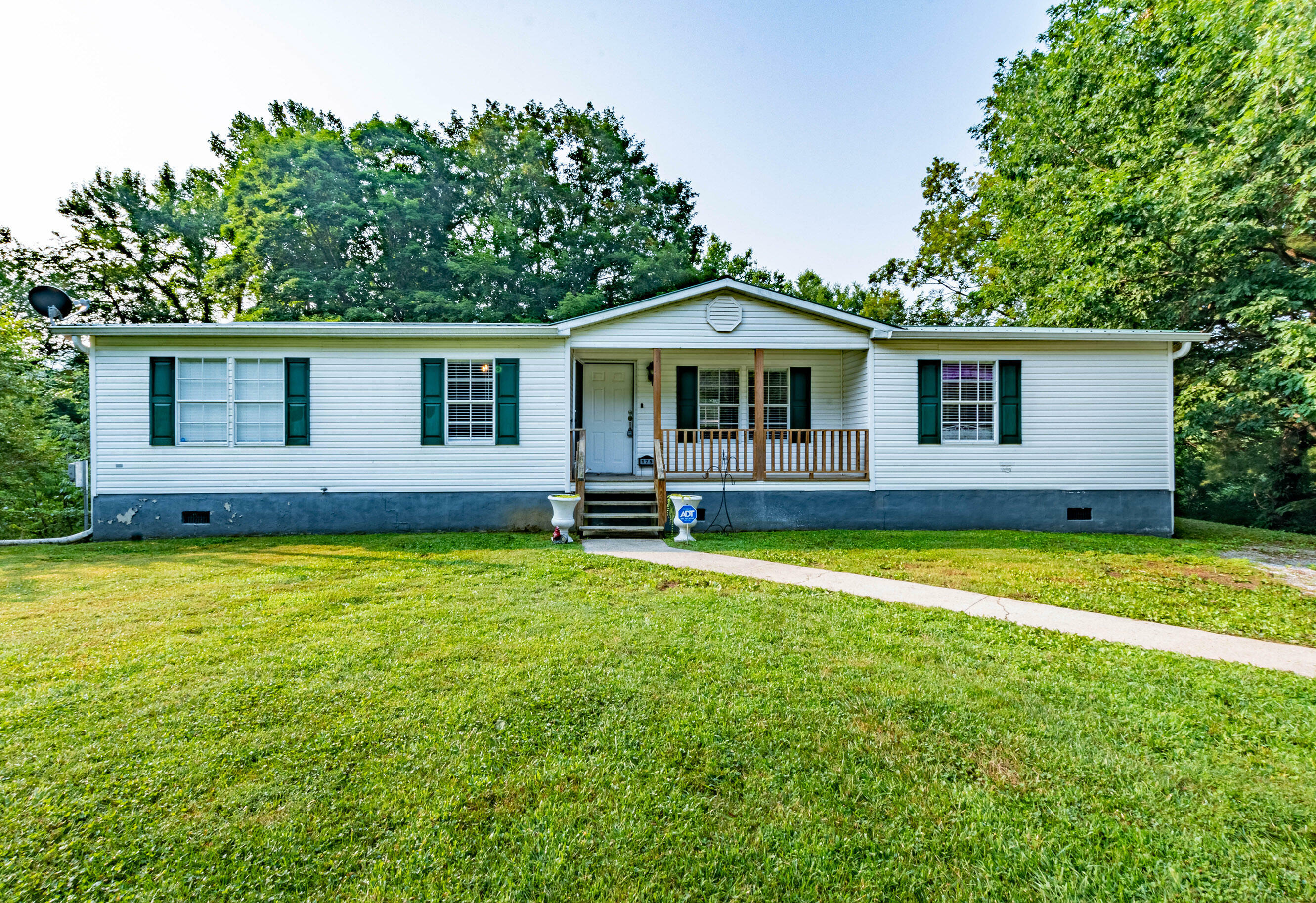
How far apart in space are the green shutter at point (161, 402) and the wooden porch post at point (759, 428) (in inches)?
381

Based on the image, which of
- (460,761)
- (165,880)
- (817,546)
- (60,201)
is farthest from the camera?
(60,201)

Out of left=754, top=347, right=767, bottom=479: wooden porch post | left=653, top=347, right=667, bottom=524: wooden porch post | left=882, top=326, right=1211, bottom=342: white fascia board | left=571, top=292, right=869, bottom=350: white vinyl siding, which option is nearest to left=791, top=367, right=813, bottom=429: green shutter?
left=571, top=292, right=869, bottom=350: white vinyl siding

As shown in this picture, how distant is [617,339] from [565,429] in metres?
1.81

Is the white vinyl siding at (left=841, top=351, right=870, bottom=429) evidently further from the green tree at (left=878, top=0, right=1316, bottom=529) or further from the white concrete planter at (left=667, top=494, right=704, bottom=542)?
the green tree at (left=878, top=0, right=1316, bottom=529)

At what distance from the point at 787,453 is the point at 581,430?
3818 millimetres

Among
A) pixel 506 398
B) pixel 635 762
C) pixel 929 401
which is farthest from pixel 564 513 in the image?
pixel 929 401

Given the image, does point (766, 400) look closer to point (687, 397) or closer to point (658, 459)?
point (687, 397)

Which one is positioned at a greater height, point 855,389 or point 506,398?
point 855,389

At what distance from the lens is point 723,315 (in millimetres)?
9312

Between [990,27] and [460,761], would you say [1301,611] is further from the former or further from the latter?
[990,27]

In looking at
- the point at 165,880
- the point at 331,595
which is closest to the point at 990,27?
the point at 331,595

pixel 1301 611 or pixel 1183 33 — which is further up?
Answer: pixel 1183 33

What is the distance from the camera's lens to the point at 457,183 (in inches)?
797

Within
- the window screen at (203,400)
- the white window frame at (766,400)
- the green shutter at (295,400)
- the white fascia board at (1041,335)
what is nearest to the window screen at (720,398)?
the white window frame at (766,400)
